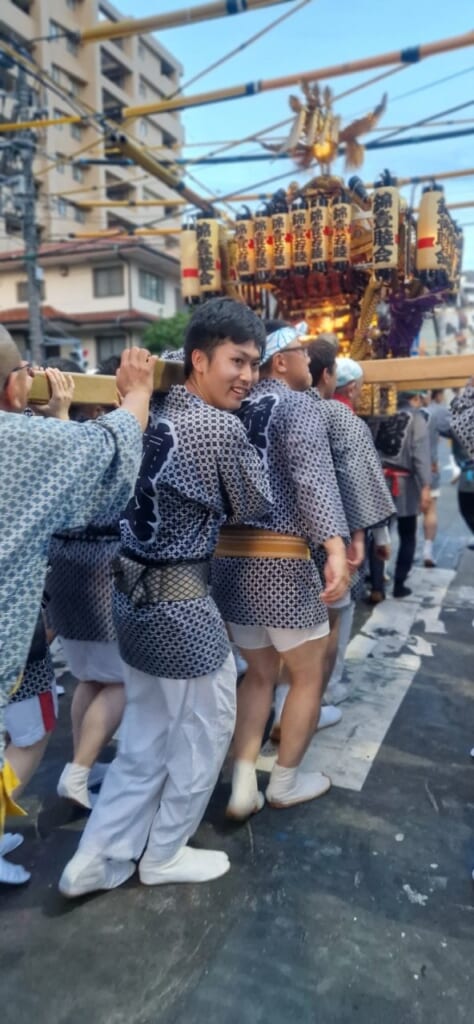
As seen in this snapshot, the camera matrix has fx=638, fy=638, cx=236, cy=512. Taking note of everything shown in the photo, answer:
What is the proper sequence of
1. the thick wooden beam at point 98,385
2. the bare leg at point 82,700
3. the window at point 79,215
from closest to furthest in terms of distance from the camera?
the thick wooden beam at point 98,385, the bare leg at point 82,700, the window at point 79,215

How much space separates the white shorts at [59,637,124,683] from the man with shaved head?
3.17 feet

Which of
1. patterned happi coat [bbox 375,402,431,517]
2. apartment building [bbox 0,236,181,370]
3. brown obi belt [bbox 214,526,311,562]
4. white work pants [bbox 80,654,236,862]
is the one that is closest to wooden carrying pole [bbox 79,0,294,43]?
patterned happi coat [bbox 375,402,431,517]

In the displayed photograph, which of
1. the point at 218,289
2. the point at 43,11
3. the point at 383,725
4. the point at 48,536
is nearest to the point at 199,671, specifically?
the point at 48,536

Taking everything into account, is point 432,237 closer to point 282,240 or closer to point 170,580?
point 282,240

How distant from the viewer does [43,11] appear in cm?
925

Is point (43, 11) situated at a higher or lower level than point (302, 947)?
higher

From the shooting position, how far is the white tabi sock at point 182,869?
2104 mm

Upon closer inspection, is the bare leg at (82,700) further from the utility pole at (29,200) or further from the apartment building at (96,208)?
the apartment building at (96,208)

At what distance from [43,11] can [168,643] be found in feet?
35.7

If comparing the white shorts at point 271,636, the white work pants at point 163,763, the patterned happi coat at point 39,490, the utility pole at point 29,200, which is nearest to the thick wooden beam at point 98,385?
the patterned happi coat at point 39,490

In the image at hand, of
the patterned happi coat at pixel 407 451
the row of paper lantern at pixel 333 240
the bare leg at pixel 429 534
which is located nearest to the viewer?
the patterned happi coat at pixel 407 451

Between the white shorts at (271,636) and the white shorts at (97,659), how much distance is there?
471 millimetres

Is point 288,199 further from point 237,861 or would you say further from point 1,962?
point 1,962

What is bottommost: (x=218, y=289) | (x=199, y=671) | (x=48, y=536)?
(x=199, y=671)
